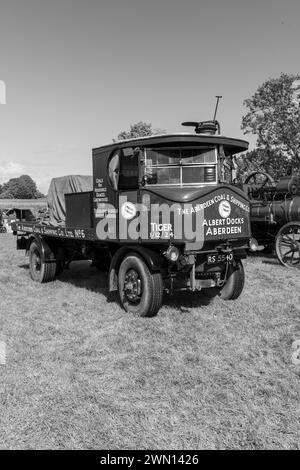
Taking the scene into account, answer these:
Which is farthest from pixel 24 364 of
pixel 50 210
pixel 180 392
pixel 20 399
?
pixel 50 210

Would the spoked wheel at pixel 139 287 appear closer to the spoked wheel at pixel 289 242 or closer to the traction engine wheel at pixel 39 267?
the traction engine wheel at pixel 39 267

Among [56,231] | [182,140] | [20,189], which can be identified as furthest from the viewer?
[20,189]

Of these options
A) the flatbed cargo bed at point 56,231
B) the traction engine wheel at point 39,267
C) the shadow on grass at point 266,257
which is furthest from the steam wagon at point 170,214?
the shadow on grass at point 266,257

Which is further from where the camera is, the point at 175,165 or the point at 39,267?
the point at 39,267

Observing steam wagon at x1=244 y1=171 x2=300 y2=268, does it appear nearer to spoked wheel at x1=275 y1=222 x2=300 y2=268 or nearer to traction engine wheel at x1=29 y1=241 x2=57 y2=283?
spoked wheel at x1=275 y1=222 x2=300 y2=268

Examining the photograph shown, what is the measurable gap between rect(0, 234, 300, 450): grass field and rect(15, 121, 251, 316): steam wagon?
497 millimetres

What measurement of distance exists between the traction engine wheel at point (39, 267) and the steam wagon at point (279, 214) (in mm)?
5326

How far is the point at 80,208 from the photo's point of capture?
308 inches

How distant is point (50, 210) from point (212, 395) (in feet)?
32.8

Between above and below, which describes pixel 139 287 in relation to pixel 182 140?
below

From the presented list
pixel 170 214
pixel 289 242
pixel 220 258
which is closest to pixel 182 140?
pixel 170 214

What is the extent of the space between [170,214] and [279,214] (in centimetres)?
585

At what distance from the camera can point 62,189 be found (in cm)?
1259

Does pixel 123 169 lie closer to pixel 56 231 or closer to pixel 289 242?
pixel 56 231
